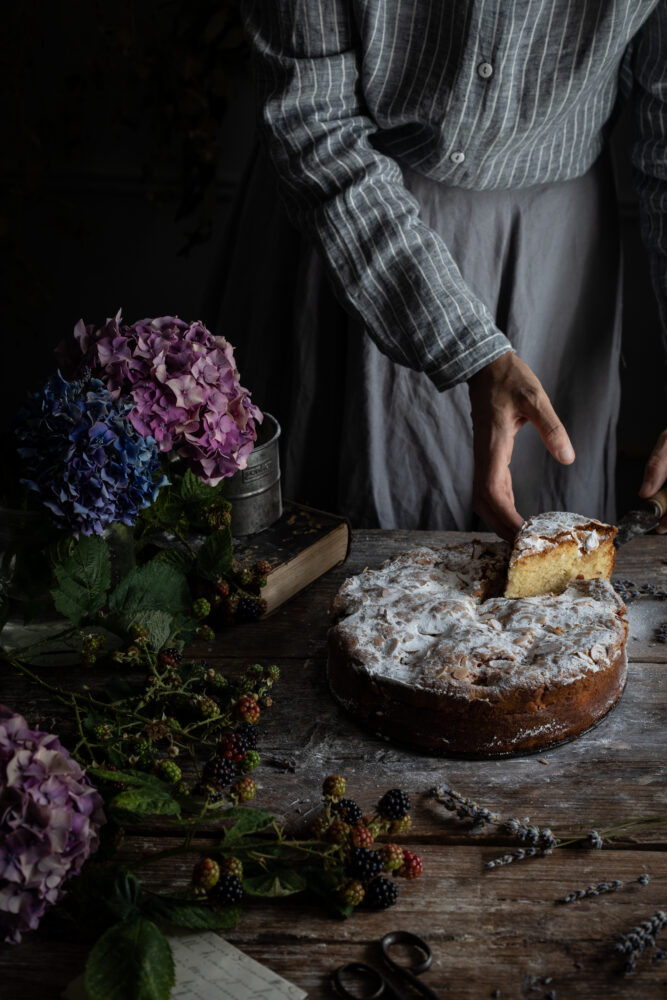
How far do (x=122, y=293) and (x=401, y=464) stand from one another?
165 cm

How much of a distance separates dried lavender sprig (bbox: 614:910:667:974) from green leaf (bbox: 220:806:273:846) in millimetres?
338

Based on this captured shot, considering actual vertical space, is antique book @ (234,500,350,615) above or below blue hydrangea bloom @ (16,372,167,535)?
below

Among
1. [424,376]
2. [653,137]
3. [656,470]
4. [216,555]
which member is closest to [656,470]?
[656,470]

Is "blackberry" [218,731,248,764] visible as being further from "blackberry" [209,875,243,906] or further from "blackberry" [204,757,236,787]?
"blackberry" [209,875,243,906]

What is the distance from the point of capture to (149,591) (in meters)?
1.26

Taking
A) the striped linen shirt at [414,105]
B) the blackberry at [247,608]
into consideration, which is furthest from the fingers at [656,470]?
the blackberry at [247,608]

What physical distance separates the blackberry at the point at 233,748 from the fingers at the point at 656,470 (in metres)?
0.82

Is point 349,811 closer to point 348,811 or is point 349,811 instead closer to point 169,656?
point 348,811

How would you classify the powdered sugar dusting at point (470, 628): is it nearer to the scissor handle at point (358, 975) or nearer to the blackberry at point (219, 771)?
the blackberry at point (219, 771)

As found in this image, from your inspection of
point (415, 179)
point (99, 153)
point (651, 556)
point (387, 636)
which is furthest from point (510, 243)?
point (99, 153)

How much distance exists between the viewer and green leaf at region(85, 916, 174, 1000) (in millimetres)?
767

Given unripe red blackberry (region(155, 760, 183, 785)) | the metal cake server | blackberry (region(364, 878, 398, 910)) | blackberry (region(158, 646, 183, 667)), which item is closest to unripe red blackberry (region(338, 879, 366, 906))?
blackberry (region(364, 878, 398, 910))

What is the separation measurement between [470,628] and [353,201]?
0.78 metres

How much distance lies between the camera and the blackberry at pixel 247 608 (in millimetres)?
1387
